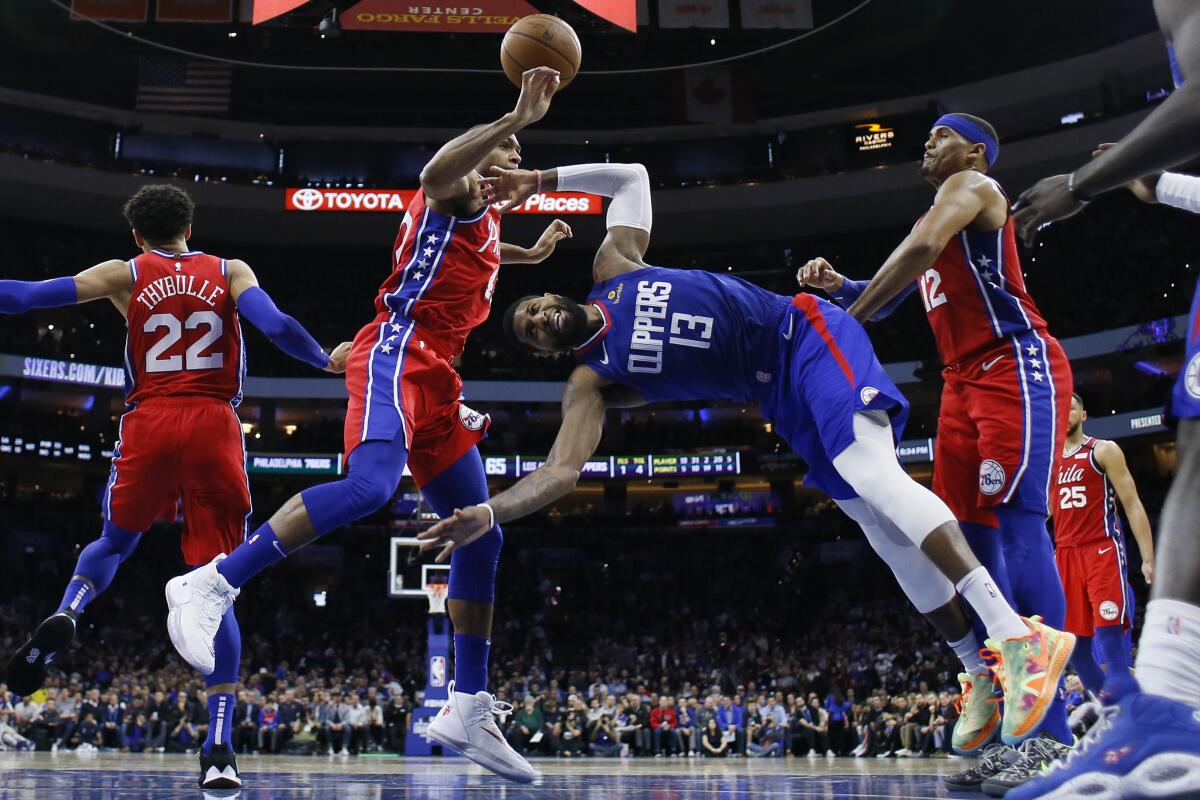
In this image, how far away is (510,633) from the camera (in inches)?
1091

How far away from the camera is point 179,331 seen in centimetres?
475

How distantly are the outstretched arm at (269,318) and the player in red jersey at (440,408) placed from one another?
0.30 m

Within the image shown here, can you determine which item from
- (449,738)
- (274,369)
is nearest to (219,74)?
(274,369)

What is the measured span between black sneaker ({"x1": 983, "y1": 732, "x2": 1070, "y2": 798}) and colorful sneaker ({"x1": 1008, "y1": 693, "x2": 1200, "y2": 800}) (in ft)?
5.42

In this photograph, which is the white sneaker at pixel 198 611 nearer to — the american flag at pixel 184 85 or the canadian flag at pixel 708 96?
the american flag at pixel 184 85

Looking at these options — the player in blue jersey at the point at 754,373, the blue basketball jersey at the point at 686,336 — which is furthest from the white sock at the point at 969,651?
the blue basketball jersey at the point at 686,336

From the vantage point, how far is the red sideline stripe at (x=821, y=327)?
379cm

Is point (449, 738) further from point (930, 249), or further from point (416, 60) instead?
point (416, 60)

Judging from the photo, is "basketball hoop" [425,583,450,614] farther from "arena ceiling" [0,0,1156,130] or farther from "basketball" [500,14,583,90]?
"arena ceiling" [0,0,1156,130]

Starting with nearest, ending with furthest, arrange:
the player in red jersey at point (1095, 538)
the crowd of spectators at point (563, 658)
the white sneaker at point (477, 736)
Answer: the white sneaker at point (477, 736) < the player in red jersey at point (1095, 538) < the crowd of spectators at point (563, 658)

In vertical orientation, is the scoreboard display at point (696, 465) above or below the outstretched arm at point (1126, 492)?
above

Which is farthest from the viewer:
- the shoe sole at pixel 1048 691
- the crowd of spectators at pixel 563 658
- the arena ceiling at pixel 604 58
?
the arena ceiling at pixel 604 58

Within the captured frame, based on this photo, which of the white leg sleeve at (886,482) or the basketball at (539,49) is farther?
the basketball at (539,49)

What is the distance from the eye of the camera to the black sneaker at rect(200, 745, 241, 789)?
13.4 ft
